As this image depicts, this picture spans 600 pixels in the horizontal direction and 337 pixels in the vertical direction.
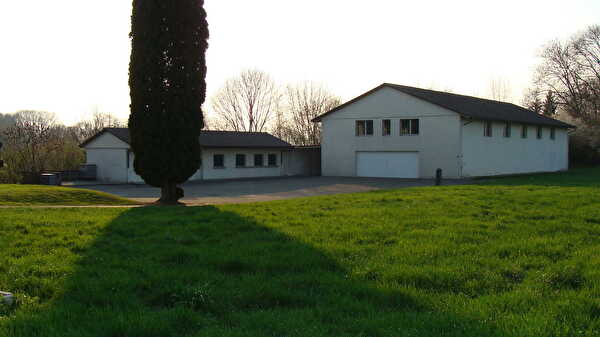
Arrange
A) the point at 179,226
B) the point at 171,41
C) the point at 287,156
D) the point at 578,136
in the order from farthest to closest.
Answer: the point at 578,136 → the point at 287,156 → the point at 171,41 → the point at 179,226

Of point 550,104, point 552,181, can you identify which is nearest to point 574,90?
point 550,104

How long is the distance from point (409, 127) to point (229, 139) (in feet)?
43.6

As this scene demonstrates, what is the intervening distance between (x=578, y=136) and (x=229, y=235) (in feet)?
166

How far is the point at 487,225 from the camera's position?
9812 mm

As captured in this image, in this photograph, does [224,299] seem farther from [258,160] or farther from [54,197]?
[258,160]

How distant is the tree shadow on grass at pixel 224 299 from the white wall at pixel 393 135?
2768cm

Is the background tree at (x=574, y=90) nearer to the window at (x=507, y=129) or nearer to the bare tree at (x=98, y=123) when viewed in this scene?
the window at (x=507, y=129)

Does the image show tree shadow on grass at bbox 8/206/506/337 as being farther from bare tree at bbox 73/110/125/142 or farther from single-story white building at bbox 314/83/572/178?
bare tree at bbox 73/110/125/142

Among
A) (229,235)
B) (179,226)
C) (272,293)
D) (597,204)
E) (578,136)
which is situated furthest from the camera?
(578,136)

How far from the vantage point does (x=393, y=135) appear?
36406mm

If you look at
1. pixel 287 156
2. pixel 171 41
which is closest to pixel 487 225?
pixel 171 41

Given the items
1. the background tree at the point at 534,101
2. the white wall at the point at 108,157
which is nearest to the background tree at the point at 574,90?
the background tree at the point at 534,101

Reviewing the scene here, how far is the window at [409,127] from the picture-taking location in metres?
35.4

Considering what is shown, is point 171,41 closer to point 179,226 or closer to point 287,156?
point 179,226
